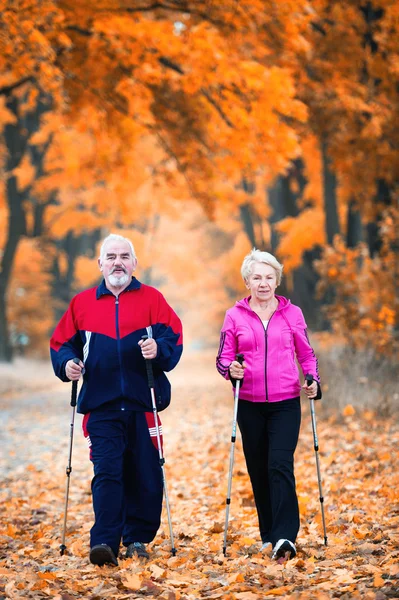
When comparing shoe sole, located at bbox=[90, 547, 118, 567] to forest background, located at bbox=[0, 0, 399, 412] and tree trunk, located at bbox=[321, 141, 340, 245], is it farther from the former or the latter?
tree trunk, located at bbox=[321, 141, 340, 245]

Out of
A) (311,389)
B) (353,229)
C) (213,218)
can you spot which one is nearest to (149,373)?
(311,389)

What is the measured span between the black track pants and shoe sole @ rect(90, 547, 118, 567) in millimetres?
972

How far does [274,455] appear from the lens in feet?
16.8

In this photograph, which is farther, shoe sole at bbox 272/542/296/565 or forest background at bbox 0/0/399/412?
forest background at bbox 0/0/399/412

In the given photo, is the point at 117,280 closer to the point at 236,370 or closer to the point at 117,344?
the point at 117,344

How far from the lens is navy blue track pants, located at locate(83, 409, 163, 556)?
5.08 meters

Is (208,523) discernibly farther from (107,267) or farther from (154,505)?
(107,267)

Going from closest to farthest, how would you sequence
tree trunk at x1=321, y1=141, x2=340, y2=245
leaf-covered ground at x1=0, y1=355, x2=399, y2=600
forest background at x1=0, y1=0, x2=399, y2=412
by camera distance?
leaf-covered ground at x1=0, y1=355, x2=399, y2=600 < forest background at x1=0, y1=0, x2=399, y2=412 < tree trunk at x1=321, y1=141, x2=340, y2=245

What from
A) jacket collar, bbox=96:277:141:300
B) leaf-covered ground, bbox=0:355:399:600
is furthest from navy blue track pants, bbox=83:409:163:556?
jacket collar, bbox=96:277:141:300

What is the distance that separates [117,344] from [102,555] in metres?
1.24

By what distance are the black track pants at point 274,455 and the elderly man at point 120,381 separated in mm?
582

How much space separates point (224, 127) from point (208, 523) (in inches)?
302

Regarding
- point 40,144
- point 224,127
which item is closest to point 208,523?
point 224,127

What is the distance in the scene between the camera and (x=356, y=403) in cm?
1077
